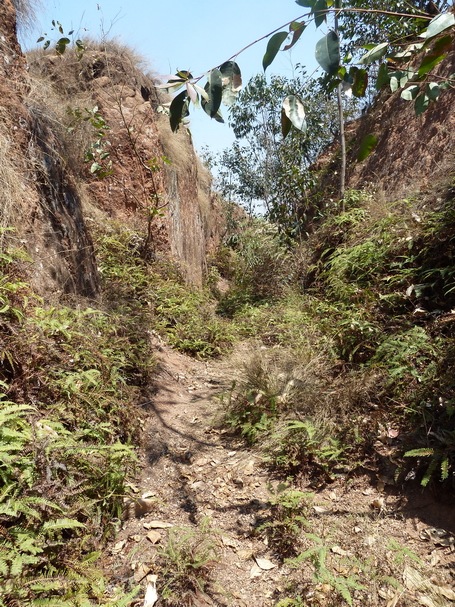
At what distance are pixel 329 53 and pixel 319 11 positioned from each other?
13 centimetres

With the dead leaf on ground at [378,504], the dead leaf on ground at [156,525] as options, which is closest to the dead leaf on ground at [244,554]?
the dead leaf on ground at [156,525]

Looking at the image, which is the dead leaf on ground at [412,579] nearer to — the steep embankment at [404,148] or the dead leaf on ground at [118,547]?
the dead leaf on ground at [118,547]

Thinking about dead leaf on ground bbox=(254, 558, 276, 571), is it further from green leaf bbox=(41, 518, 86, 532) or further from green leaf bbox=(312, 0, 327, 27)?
green leaf bbox=(312, 0, 327, 27)

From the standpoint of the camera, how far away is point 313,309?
19.4ft

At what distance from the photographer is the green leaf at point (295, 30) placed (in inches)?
53.3

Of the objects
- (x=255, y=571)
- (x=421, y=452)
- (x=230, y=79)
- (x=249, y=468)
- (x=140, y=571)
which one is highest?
(x=230, y=79)

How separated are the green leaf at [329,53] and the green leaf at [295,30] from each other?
91mm

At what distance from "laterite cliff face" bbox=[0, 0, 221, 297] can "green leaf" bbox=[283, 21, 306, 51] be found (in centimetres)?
297

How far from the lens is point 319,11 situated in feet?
4.29

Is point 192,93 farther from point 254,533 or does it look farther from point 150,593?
point 254,533

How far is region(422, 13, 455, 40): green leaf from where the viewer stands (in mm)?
1186

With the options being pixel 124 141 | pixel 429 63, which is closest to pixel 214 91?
pixel 429 63

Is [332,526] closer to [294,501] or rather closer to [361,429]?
[294,501]

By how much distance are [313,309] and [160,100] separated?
265 inches
